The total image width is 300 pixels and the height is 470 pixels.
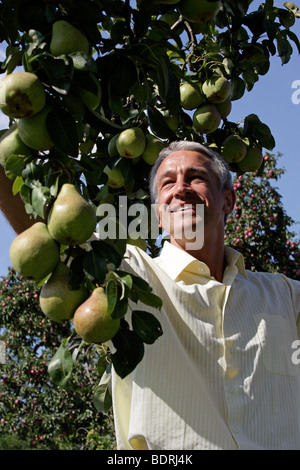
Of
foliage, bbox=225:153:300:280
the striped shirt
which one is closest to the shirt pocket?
the striped shirt

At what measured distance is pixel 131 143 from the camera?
1.79 m

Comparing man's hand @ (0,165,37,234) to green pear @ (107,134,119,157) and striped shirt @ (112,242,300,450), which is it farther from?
green pear @ (107,134,119,157)

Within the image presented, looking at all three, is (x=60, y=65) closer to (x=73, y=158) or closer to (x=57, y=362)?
(x=73, y=158)

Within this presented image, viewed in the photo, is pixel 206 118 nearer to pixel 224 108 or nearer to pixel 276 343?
pixel 224 108

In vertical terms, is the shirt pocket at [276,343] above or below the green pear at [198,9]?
below

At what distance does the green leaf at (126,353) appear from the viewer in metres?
1.03

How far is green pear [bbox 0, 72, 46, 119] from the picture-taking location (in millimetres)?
1049

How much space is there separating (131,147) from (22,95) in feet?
2.51

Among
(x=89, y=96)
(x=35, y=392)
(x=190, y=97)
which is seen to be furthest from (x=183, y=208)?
(x=35, y=392)

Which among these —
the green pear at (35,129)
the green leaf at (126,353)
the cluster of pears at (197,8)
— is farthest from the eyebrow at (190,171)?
the green leaf at (126,353)

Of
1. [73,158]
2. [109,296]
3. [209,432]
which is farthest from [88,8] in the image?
[209,432]

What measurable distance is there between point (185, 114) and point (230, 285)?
0.71m

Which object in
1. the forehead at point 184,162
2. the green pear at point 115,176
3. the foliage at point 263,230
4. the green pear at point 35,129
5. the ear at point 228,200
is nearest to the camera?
the green pear at point 35,129

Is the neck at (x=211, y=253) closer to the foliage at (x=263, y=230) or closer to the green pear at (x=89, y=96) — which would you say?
the green pear at (x=89, y=96)
